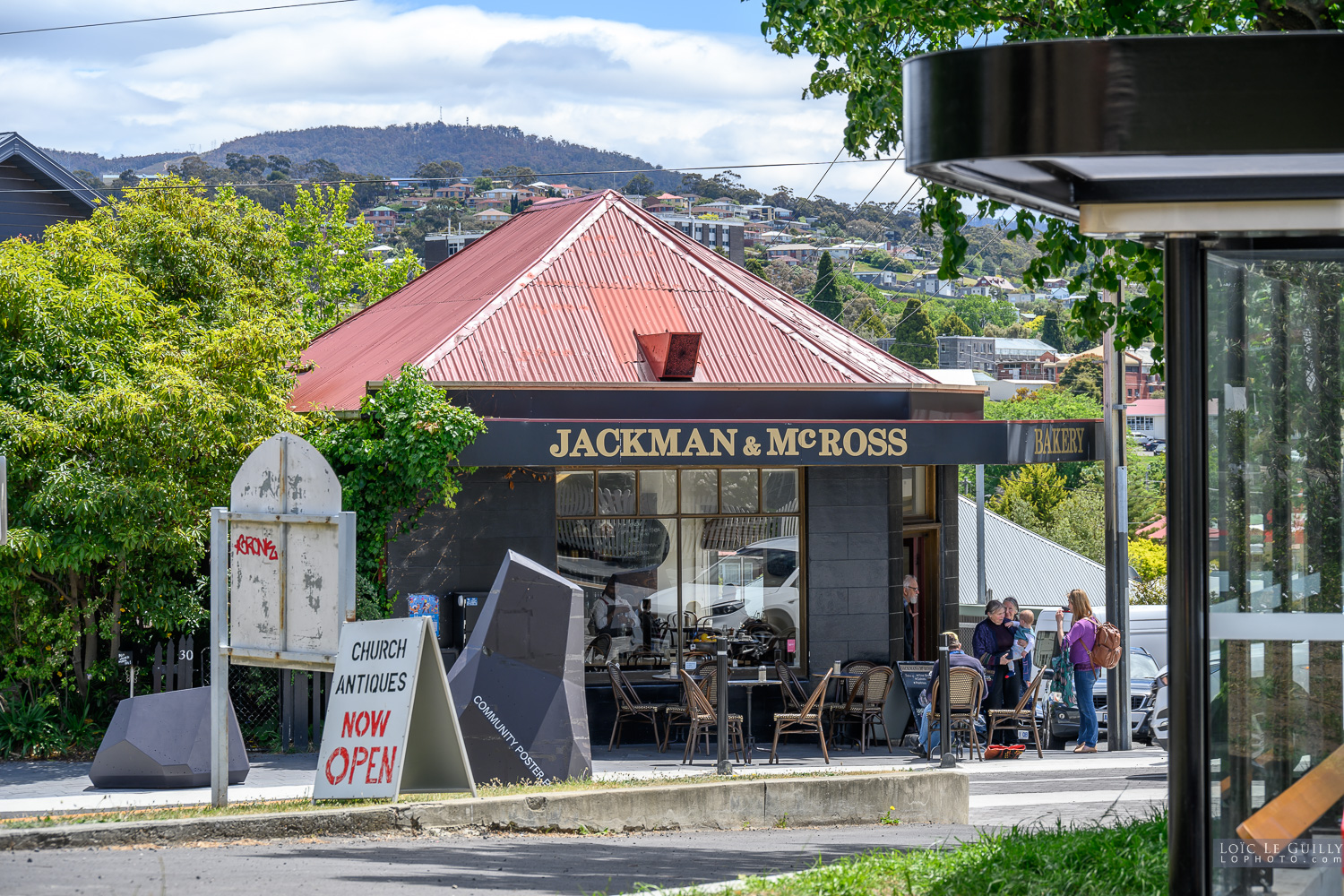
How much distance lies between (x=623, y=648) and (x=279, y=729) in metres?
4.04

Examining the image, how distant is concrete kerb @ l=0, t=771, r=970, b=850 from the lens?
23.7 ft

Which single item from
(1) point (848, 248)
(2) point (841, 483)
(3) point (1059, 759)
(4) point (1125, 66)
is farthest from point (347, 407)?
(1) point (848, 248)

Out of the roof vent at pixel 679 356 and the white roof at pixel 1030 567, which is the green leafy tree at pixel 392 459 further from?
the white roof at pixel 1030 567

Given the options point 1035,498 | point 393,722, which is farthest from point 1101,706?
point 1035,498

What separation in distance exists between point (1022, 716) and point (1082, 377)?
12578 cm

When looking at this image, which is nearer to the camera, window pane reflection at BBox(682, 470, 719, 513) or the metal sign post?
the metal sign post

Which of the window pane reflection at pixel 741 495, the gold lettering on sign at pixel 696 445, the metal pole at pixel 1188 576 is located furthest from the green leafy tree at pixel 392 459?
the metal pole at pixel 1188 576

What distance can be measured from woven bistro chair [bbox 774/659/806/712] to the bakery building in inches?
29.2

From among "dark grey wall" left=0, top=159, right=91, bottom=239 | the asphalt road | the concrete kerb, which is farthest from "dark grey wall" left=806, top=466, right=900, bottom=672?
"dark grey wall" left=0, top=159, right=91, bottom=239

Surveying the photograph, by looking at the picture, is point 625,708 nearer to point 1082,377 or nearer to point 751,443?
point 751,443

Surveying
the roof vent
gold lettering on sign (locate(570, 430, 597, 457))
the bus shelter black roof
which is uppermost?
the roof vent

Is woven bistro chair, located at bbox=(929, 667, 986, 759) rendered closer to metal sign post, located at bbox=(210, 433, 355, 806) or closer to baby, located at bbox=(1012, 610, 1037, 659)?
baby, located at bbox=(1012, 610, 1037, 659)

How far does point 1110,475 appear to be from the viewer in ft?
53.0

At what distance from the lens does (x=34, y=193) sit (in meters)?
26.8
